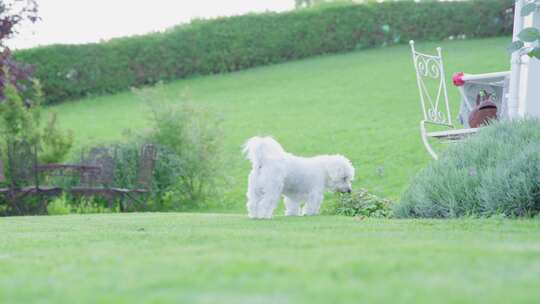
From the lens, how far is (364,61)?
3462cm

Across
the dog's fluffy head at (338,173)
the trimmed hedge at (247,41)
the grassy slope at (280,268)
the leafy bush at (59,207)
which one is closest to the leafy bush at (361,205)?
the dog's fluffy head at (338,173)

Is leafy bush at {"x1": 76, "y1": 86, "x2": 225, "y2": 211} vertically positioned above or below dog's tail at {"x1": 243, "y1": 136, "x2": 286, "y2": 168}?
below

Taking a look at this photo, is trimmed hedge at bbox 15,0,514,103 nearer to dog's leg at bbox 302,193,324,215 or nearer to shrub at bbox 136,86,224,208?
shrub at bbox 136,86,224,208

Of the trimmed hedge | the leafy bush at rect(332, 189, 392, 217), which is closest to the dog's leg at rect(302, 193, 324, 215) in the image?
the leafy bush at rect(332, 189, 392, 217)

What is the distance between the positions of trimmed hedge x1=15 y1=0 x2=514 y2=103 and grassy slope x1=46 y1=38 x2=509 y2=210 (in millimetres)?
726

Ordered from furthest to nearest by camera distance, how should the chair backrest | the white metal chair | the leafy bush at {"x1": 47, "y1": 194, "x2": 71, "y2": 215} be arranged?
the leafy bush at {"x1": 47, "y1": 194, "x2": 71, "y2": 215}
the chair backrest
the white metal chair

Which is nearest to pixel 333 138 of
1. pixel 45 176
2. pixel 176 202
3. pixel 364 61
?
pixel 176 202

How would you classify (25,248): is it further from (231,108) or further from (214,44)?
(214,44)

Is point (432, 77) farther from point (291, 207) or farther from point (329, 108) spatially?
point (329, 108)

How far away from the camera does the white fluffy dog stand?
29.7 ft

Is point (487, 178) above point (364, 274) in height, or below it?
below

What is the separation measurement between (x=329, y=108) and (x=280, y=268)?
2340cm

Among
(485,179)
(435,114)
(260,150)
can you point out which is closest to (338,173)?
(260,150)

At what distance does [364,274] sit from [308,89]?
90.7 feet
